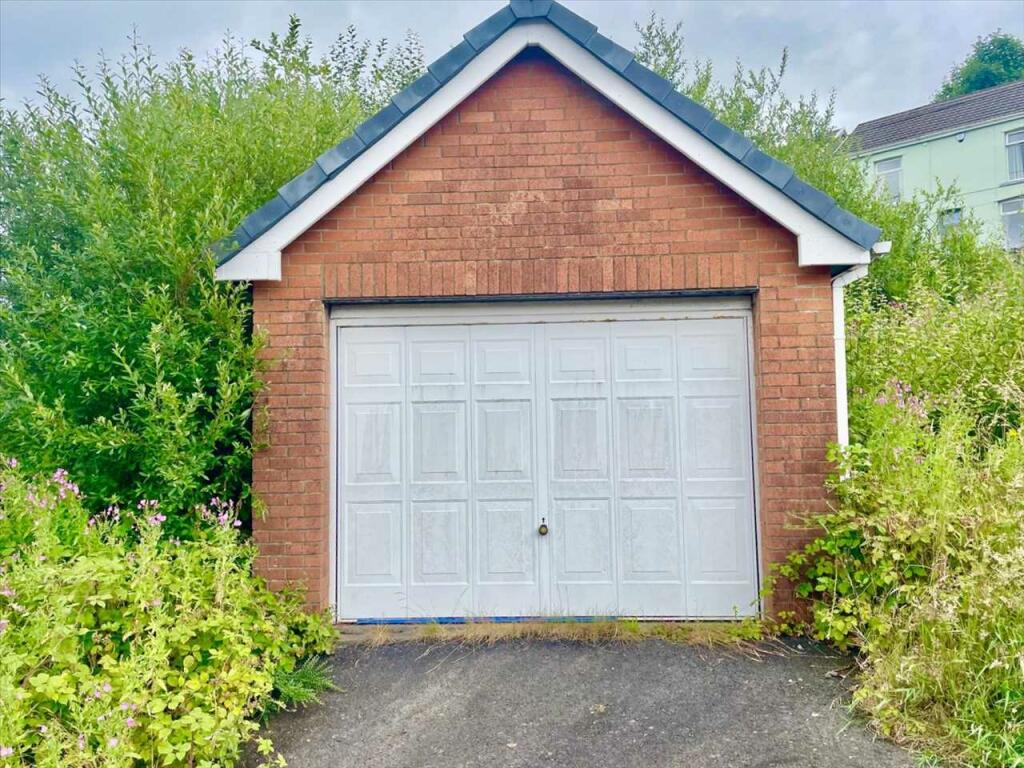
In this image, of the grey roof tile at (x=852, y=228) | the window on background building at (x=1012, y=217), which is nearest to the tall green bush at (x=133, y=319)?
the grey roof tile at (x=852, y=228)

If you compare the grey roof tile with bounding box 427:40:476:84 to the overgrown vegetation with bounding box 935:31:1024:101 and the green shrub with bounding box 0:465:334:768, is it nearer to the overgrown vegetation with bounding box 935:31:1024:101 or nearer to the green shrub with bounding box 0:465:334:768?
the green shrub with bounding box 0:465:334:768

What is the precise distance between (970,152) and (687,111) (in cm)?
2402

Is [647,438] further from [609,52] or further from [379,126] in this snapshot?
[379,126]

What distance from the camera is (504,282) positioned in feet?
16.6

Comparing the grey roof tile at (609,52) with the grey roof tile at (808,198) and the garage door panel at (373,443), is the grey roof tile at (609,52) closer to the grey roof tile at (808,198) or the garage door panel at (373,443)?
the grey roof tile at (808,198)

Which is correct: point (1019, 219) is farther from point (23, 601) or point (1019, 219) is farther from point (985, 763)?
point (23, 601)

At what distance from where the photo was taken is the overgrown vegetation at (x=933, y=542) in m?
3.47

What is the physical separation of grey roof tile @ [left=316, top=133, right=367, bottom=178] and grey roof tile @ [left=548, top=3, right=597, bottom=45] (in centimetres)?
170

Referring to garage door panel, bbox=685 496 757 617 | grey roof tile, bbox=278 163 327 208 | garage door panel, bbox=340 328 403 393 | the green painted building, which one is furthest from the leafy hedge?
the green painted building

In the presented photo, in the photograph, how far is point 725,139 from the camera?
15.6 ft

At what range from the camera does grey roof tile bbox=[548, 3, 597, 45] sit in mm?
4879

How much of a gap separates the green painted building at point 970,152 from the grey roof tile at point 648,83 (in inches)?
777

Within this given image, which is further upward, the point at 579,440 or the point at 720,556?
the point at 579,440

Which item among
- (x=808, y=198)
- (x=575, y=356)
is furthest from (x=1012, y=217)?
(x=575, y=356)
